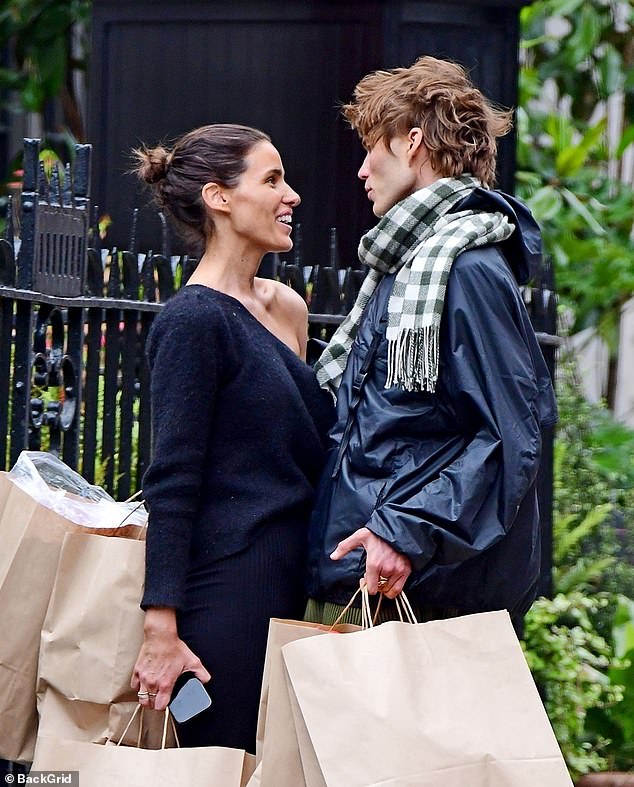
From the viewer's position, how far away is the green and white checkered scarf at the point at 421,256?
2.55 m

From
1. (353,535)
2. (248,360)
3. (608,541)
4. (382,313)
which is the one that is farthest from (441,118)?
(608,541)

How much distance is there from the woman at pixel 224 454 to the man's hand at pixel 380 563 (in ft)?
0.93

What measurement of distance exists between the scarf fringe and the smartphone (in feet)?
2.45

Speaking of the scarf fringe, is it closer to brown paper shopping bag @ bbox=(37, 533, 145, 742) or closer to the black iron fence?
brown paper shopping bag @ bbox=(37, 533, 145, 742)

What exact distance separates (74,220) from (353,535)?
55.9 inches

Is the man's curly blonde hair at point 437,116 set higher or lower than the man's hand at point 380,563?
higher

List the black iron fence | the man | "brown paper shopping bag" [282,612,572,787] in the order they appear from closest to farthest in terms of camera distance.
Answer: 1. "brown paper shopping bag" [282,612,572,787]
2. the man
3. the black iron fence

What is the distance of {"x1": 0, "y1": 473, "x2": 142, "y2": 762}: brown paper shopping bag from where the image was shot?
2807 mm

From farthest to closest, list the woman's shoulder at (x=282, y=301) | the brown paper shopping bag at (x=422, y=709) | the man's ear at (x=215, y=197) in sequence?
the woman's shoulder at (x=282, y=301)
the man's ear at (x=215, y=197)
the brown paper shopping bag at (x=422, y=709)

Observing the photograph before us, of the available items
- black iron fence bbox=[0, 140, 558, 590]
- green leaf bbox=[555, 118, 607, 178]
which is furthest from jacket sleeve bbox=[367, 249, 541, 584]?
green leaf bbox=[555, 118, 607, 178]

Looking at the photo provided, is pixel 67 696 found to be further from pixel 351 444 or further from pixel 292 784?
pixel 351 444

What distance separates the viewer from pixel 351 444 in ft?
8.68

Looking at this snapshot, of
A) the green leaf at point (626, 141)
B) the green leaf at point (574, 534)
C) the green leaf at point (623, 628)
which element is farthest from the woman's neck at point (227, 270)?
the green leaf at point (626, 141)

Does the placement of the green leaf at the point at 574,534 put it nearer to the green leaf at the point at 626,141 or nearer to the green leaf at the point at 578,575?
the green leaf at the point at 578,575
